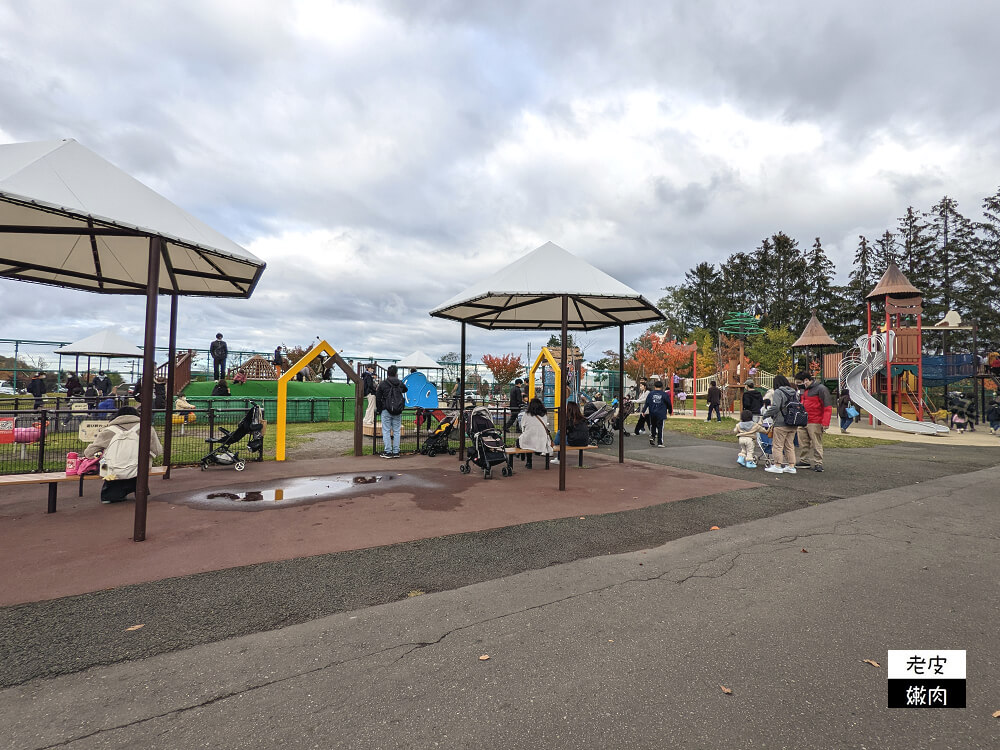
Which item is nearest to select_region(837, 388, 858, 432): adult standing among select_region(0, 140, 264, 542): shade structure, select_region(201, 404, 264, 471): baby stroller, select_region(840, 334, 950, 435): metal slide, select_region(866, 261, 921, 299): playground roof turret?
select_region(840, 334, 950, 435): metal slide

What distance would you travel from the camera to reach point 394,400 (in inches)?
424

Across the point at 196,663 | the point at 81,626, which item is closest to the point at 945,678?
the point at 196,663

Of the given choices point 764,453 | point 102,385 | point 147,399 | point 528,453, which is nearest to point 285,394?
point 528,453

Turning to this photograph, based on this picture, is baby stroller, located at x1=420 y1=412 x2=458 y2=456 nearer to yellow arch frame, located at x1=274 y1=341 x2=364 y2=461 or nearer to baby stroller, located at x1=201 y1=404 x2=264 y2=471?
yellow arch frame, located at x1=274 y1=341 x2=364 y2=461

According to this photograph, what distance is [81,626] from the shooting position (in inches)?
127

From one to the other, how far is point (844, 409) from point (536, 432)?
17366 mm

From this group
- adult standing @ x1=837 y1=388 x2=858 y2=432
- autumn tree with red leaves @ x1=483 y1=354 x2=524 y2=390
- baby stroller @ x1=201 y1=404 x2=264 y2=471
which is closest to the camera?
baby stroller @ x1=201 y1=404 x2=264 y2=471

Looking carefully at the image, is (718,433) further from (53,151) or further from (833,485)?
(53,151)

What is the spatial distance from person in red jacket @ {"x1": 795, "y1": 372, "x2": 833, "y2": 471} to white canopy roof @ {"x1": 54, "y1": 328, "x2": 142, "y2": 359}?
29.3 metres

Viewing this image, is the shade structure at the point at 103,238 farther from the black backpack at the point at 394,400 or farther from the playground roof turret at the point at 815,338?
the playground roof turret at the point at 815,338

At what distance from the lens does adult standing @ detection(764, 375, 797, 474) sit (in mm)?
9656

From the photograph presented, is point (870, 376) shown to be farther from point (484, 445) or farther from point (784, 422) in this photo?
point (484, 445)

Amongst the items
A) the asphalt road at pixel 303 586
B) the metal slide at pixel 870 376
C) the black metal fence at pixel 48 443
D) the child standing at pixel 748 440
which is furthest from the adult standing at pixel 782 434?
the metal slide at pixel 870 376

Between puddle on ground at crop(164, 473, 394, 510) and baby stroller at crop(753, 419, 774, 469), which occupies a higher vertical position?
baby stroller at crop(753, 419, 774, 469)
